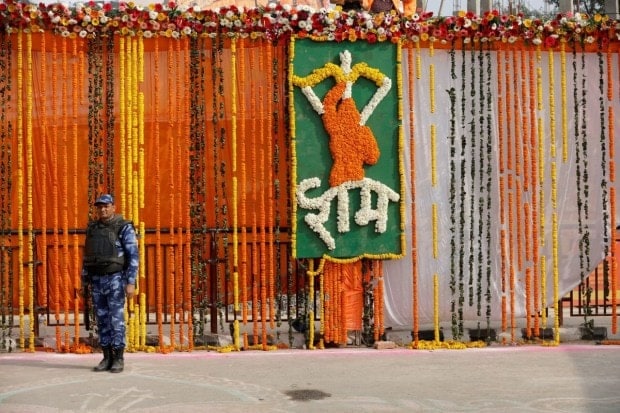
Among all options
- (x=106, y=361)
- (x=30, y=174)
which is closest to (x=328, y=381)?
(x=106, y=361)

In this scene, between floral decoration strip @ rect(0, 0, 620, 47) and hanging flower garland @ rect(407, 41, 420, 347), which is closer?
floral decoration strip @ rect(0, 0, 620, 47)

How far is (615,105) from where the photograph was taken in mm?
10641

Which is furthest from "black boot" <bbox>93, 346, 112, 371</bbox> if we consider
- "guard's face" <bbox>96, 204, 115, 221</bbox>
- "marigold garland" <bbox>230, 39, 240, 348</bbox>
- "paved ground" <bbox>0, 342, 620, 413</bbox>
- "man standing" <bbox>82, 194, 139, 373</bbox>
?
"marigold garland" <bbox>230, 39, 240, 348</bbox>

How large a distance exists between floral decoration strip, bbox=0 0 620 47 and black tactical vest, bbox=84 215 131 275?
222cm

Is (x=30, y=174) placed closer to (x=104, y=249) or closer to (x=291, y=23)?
(x=104, y=249)

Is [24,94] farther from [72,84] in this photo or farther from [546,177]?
[546,177]

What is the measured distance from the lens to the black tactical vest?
29.5 feet

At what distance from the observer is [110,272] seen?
29.6 ft

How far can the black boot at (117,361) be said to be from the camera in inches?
350

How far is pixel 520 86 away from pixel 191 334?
4.42 meters

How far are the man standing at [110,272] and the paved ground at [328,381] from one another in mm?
305

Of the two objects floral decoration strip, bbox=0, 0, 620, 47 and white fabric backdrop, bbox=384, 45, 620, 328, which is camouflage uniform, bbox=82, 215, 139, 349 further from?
white fabric backdrop, bbox=384, 45, 620, 328

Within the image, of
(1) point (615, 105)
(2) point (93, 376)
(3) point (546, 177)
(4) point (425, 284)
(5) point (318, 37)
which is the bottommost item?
(2) point (93, 376)

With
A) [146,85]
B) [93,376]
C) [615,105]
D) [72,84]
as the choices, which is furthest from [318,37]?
[93,376]
